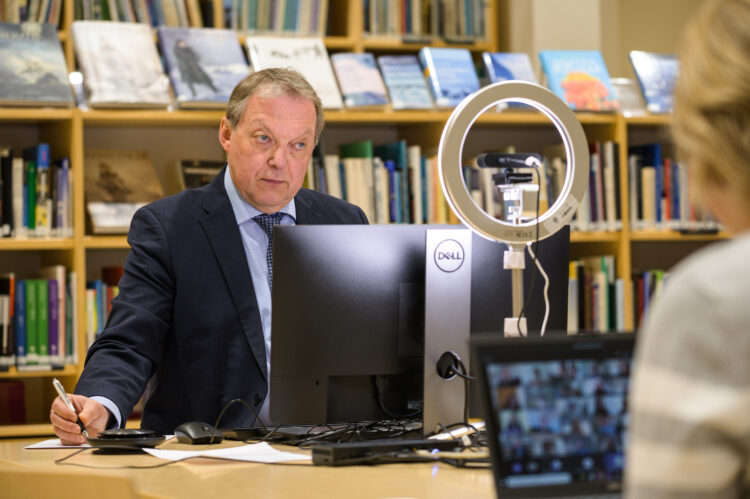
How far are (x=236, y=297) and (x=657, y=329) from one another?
1.54m

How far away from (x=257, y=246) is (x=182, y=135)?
1597 millimetres

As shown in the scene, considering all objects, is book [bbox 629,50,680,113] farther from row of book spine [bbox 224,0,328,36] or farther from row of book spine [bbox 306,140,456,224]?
row of book spine [bbox 224,0,328,36]

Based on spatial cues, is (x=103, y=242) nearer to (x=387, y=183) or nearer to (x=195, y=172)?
(x=195, y=172)

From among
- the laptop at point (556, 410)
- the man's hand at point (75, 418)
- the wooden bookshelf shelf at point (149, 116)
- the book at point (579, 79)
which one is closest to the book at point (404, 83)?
the book at point (579, 79)

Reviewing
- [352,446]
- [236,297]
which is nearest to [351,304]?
[352,446]

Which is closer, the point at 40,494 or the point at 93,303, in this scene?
the point at 40,494

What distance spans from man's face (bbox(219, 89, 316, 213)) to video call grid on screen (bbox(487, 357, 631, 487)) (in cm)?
126

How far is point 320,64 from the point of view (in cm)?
356

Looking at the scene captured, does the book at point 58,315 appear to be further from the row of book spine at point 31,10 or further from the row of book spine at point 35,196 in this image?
the row of book spine at point 31,10

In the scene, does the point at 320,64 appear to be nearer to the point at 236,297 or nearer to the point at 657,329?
the point at 236,297

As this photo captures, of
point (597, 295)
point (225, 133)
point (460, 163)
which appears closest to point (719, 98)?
point (460, 163)

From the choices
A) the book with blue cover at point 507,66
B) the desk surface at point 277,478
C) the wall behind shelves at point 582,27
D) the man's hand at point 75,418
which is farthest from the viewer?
the wall behind shelves at point 582,27

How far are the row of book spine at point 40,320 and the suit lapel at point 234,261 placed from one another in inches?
49.3

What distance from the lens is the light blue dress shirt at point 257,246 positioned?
2174mm
